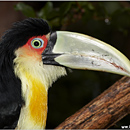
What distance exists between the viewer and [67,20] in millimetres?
3189

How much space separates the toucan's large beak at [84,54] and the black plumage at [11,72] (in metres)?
0.19

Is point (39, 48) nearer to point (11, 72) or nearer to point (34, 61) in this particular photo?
point (34, 61)

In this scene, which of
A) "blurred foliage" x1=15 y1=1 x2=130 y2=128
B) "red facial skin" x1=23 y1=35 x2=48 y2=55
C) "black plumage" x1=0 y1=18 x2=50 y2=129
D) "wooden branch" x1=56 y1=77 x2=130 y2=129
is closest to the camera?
"black plumage" x1=0 y1=18 x2=50 y2=129

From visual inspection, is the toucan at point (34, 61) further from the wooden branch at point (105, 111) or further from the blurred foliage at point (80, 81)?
the blurred foliage at point (80, 81)

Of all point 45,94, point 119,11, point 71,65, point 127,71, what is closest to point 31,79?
point 45,94

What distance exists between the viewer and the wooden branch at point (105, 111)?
1983 mm

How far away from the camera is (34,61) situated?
1880mm

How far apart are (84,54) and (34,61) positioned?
15.1 inches

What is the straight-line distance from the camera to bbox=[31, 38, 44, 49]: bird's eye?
1.88 meters

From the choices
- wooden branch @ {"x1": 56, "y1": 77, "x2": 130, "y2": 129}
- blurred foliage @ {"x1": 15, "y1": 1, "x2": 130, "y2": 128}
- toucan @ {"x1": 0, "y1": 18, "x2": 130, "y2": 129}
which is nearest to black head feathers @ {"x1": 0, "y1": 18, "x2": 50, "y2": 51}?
toucan @ {"x1": 0, "y1": 18, "x2": 130, "y2": 129}

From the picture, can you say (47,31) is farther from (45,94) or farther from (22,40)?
(45,94)

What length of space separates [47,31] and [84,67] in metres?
0.41

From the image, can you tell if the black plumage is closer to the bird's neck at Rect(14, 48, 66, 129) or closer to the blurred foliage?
the bird's neck at Rect(14, 48, 66, 129)

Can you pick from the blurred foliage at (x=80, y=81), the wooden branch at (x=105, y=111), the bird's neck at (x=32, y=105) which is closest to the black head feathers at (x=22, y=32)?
the bird's neck at (x=32, y=105)
